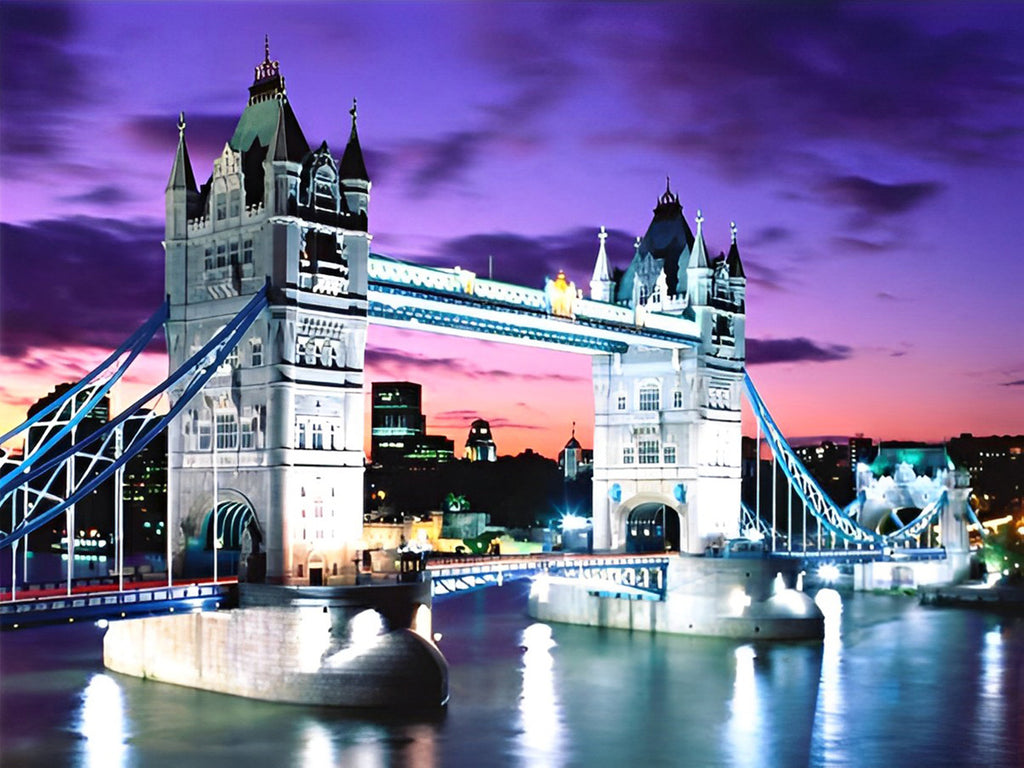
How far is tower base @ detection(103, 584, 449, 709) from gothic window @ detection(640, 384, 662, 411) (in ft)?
94.1

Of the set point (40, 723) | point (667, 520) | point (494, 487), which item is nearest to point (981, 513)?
point (494, 487)

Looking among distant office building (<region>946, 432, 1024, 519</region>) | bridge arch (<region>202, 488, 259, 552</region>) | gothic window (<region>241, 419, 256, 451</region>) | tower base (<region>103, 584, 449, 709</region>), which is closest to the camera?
tower base (<region>103, 584, 449, 709</region>)

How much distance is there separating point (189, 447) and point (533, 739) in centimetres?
1709

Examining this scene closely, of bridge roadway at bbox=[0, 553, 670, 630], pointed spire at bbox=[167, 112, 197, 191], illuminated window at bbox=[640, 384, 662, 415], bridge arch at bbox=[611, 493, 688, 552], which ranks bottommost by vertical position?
bridge roadway at bbox=[0, 553, 670, 630]

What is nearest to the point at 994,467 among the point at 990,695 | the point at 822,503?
the point at 822,503

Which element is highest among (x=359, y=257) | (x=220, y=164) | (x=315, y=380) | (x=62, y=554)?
(x=220, y=164)

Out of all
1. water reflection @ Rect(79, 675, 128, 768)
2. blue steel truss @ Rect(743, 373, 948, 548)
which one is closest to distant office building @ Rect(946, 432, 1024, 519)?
blue steel truss @ Rect(743, 373, 948, 548)

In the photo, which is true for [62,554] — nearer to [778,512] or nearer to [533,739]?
[778,512]

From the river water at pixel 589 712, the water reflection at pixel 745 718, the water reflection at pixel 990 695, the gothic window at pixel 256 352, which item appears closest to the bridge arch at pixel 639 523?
the river water at pixel 589 712

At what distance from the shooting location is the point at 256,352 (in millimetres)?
51094

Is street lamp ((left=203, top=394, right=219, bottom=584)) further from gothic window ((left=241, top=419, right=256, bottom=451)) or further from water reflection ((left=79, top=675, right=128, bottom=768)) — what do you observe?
water reflection ((left=79, top=675, right=128, bottom=768))

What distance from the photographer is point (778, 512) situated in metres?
159

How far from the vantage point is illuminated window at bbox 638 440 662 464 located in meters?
75.5

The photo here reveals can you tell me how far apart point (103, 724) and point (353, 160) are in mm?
21481
